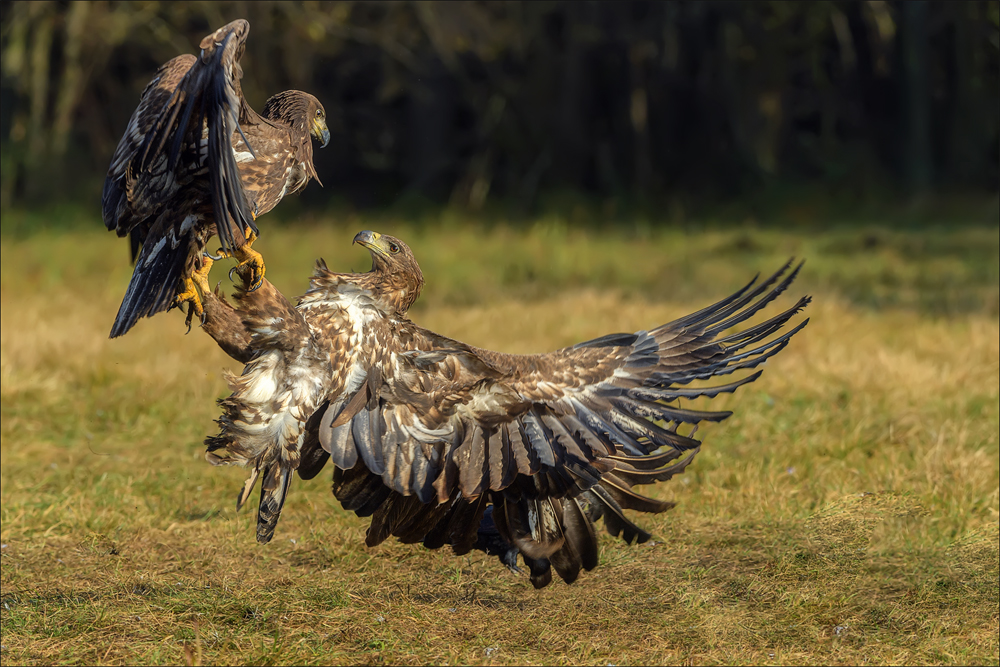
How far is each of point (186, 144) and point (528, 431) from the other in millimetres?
1527

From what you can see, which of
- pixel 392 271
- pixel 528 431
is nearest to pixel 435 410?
pixel 528 431

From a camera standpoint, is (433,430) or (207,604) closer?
(433,430)

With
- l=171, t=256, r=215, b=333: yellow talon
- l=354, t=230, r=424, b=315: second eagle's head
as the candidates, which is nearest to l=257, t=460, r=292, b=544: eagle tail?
l=171, t=256, r=215, b=333: yellow talon

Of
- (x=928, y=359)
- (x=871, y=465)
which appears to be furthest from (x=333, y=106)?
(x=871, y=465)

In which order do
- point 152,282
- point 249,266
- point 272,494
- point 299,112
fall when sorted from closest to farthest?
point 152,282 → point 249,266 → point 272,494 → point 299,112

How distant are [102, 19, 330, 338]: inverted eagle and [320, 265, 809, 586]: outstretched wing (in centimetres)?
67

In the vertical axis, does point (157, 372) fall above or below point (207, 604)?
above

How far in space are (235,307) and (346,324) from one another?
0.40 meters

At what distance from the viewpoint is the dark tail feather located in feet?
12.3

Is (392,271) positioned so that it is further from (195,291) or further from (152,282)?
(152,282)

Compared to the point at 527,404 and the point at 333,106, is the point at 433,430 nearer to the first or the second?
the point at 527,404

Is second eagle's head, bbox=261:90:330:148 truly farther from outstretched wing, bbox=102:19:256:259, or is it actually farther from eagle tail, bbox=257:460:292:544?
eagle tail, bbox=257:460:292:544

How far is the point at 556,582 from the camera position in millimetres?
4855

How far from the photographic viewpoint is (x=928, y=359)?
7.73 meters
